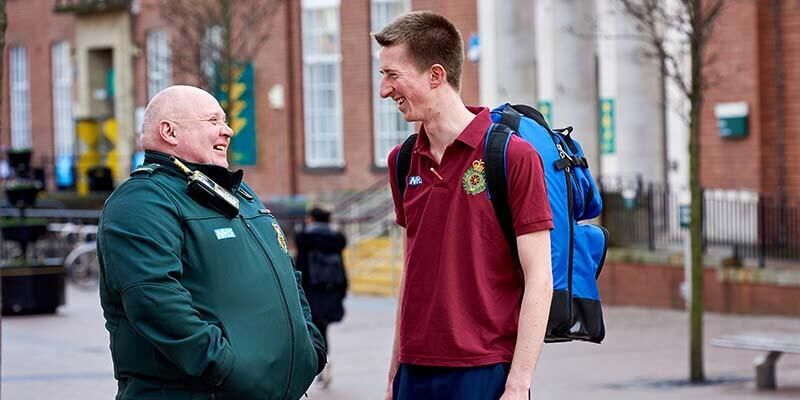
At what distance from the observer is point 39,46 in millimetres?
42031

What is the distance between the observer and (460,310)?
4824 mm

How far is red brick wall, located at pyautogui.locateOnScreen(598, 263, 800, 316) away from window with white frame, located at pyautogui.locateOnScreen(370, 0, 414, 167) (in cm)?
1151

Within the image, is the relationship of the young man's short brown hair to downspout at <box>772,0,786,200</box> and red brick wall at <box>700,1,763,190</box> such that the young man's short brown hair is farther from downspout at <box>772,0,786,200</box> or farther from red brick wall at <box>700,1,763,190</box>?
downspout at <box>772,0,786,200</box>

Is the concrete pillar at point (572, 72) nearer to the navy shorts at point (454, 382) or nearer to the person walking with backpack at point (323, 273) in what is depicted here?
the person walking with backpack at point (323, 273)

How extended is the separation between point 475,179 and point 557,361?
10116 mm

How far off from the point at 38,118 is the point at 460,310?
1532 inches

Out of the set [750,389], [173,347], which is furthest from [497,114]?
[750,389]

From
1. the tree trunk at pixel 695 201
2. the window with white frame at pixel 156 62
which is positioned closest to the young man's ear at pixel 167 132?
the tree trunk at pixel 695 201

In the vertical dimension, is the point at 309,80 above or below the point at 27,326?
A: above

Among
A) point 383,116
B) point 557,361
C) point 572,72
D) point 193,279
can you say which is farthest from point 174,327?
point 383,116

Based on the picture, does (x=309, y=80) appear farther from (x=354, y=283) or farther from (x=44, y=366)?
(x=44, y=366)

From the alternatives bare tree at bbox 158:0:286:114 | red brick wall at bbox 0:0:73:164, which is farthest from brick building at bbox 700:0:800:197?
red brick wall at bbox 0:0:73:164

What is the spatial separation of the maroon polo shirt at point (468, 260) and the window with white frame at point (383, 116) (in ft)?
86.5

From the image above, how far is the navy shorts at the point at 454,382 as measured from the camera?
4.80 metres
